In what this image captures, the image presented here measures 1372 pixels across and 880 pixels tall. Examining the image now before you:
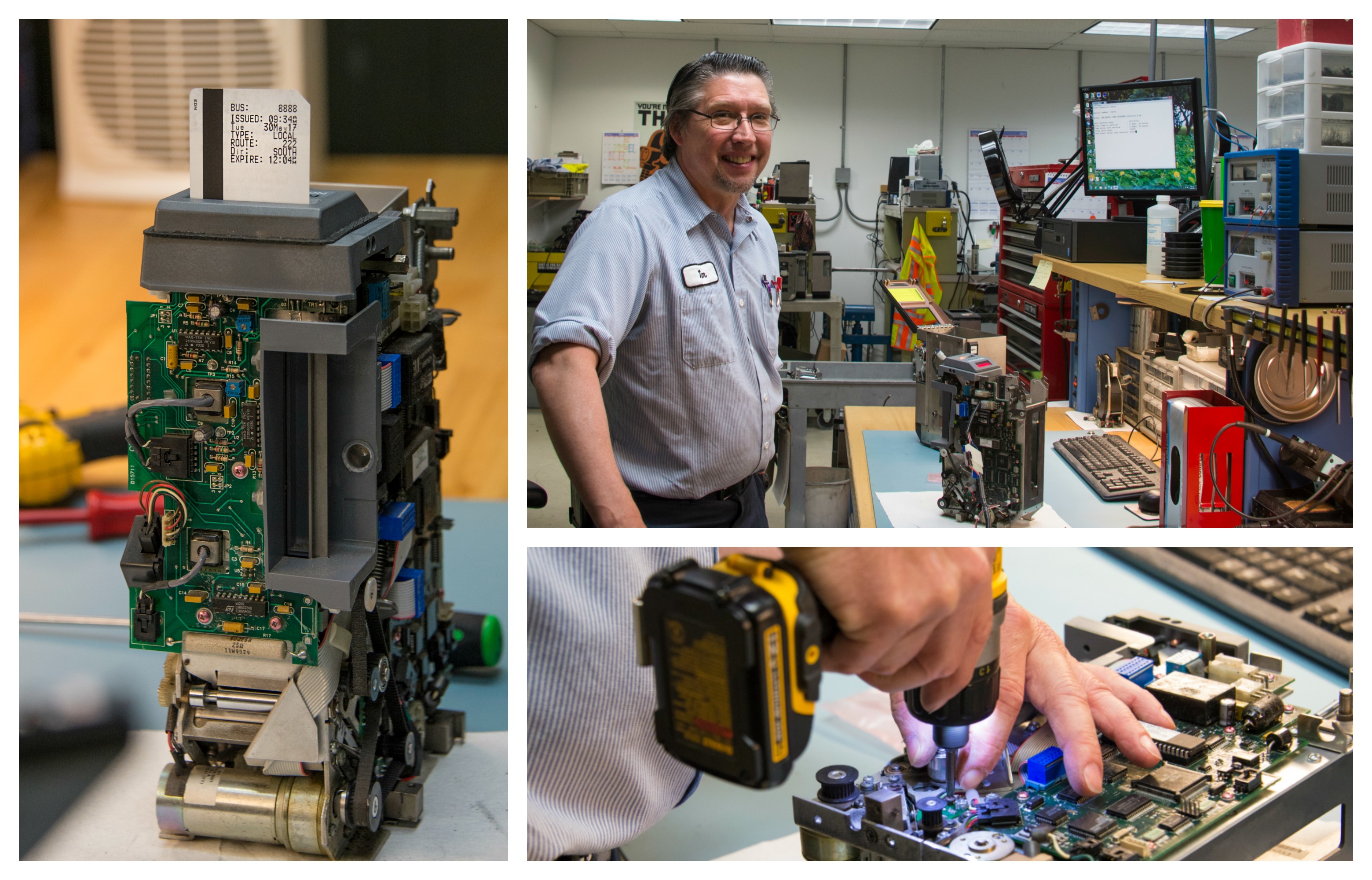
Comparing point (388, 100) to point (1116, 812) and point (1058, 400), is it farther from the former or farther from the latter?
point (1116, 812)

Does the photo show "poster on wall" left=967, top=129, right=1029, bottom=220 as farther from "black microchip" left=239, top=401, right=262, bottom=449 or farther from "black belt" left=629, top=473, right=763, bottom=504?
"black microchip" left=239, top=401, right=262, bottom=449

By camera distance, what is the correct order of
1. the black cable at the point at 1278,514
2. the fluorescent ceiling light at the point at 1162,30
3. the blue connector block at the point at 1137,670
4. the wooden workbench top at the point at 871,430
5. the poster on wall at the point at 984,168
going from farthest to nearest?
the poster on wall at the point at 984,168 < the fluorescent ceiling light at the point at 1162,30 < the wooden workbench top at the point at 871,430 < the black cable at the point at 1278,514 < the blue connector block at the point at 1137,670

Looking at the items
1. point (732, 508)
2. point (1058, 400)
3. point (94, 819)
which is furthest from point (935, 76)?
point (94, 819)

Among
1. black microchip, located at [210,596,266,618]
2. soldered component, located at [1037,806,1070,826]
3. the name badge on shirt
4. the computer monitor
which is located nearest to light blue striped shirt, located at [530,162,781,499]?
the name badge on shirt

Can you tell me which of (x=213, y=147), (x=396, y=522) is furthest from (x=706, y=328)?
(x=213, y=147)

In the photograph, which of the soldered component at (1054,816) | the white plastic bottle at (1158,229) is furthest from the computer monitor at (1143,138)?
the soldered component at (1054,816)

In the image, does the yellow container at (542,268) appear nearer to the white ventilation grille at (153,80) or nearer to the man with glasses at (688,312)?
the white ventilation grille at (153,80)

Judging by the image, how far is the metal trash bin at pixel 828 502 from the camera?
→ 360 cm

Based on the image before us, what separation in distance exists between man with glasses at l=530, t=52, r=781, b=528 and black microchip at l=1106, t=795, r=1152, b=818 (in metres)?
0.97

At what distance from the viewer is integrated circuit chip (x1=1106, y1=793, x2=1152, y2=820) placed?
165 cm

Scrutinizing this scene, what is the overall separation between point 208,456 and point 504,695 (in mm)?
1731

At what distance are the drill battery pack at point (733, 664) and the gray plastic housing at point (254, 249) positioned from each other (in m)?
1.33

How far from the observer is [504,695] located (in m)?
3.81

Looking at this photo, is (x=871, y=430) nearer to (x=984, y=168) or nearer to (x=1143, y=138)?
(x=1143, y=138)
